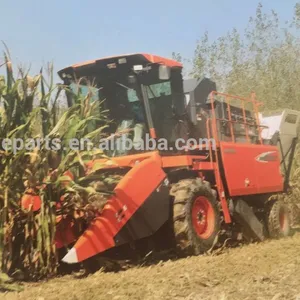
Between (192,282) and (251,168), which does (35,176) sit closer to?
(192,282)

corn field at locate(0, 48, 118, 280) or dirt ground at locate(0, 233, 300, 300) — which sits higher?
corn field at locate(0, 48, 118, 280)

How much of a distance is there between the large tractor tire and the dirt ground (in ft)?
1.44

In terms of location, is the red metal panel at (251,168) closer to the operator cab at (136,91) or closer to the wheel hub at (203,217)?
the wheel hub at (203,217)

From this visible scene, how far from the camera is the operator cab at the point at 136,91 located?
6242 mm

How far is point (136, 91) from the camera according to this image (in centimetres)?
634

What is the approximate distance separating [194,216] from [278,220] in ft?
8.59

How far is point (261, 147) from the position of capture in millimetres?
7852

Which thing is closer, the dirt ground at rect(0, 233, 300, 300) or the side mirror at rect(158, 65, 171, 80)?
the dirt ground at rect(0, 233, 300, 300)

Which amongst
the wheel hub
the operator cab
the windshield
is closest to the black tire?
the wheel hub

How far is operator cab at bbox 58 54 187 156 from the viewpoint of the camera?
624cm

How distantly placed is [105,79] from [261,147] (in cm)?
283

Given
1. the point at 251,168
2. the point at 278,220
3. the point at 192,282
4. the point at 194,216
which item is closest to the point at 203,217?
the point at 194,216

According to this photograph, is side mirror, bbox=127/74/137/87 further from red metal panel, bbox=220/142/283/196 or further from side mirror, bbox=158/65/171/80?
red metal panel, bbox=220/142/283/196

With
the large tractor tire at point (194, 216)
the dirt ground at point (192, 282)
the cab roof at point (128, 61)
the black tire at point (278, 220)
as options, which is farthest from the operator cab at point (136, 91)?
Answer: the black tire at point (278, 220)
